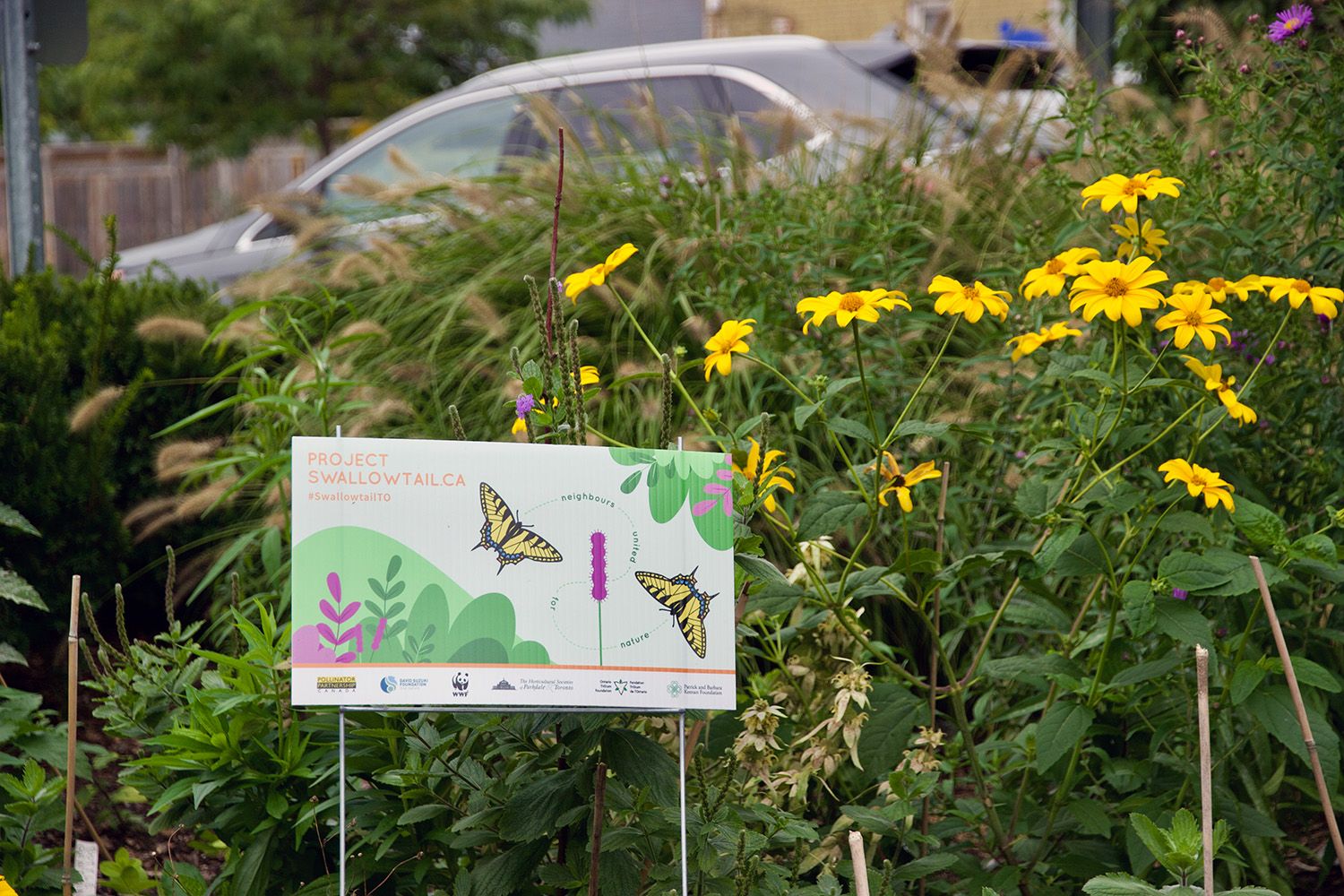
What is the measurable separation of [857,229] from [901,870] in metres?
2.35

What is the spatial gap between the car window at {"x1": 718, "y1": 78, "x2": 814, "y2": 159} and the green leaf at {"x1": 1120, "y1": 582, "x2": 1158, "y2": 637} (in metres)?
2.70

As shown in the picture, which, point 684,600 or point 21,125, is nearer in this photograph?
point 684,600

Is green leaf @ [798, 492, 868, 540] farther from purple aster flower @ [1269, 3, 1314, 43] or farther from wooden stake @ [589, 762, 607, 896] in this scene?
purple aster flower @ [1269, 3, 1314, 43]

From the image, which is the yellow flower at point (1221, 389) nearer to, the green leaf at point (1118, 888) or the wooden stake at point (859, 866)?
the green leaf at point (1118, 888)

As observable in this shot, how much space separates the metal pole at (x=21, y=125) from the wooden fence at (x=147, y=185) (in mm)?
15527

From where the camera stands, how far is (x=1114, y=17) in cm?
771

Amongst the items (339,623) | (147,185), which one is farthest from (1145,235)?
(147,185)

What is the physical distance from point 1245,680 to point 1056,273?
2.45ft

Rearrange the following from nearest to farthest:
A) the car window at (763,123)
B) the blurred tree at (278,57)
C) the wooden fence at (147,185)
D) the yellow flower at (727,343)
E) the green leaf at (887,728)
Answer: the yellow flower at (727,343)
the green leaf at (887,728)
the car window at (763,123)
the blurred tree at (278,57)
the wooden fence at (147,185)

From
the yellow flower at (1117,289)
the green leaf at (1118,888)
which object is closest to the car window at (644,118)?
the yellow flower at (1117,289)

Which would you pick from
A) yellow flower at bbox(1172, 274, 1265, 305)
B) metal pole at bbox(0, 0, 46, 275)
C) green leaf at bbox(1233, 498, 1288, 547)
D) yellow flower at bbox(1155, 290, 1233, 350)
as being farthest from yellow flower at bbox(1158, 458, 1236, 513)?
metal pole at bbox(0, 0, 46, 275)

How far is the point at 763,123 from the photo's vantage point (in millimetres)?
5262

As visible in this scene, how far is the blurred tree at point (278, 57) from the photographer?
17.5 metres

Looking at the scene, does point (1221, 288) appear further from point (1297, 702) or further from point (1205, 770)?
point (1205, 770)
